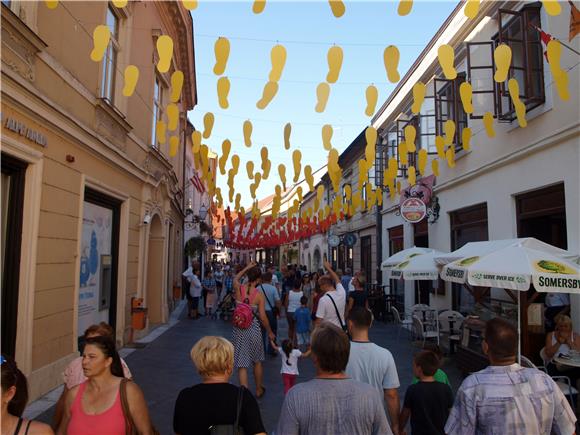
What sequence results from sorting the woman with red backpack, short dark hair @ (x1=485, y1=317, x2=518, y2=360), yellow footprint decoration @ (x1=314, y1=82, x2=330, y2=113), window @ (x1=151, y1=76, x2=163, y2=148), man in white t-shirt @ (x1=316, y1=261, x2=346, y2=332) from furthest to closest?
window @ (x1=151, y1=76, x2=163, y2=148) < man in white t-shirt @ (x1=316, y1=261, x2=346, y2=332) < the woman with red backpack < yellow footprint decoration @ (x1=314, y1=82, x2=330, y2=113) < short dark hair @ (x1=485, y1=317, x2=518, y2=360)

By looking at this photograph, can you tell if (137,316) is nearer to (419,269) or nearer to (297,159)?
(297,159)

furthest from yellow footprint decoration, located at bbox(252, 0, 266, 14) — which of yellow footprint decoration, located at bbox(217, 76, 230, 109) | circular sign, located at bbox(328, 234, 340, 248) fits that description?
circular sign, located at bbox(328, 234, 340, 248)

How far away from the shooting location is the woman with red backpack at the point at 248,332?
20.2 ft

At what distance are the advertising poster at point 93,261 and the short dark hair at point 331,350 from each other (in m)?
6.43

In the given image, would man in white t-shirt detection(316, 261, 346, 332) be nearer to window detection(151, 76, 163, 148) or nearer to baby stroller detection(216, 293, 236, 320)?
window detection(151, 76, 163, 148)

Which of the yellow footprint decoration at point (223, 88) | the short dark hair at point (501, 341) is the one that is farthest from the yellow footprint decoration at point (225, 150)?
the short dark hair at point (501, 341)

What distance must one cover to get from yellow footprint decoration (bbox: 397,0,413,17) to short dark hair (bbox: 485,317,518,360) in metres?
2.98

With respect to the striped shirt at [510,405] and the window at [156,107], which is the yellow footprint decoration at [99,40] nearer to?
the striped shirt at [510,405]

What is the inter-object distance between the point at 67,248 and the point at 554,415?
665cm

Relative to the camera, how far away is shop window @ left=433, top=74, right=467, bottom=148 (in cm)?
1137

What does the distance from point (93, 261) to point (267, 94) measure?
502cm

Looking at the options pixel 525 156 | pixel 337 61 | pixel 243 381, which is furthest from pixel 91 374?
pixel 525 156

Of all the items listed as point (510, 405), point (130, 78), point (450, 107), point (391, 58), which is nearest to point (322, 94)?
point (391, 58)

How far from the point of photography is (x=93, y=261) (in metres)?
8.61
